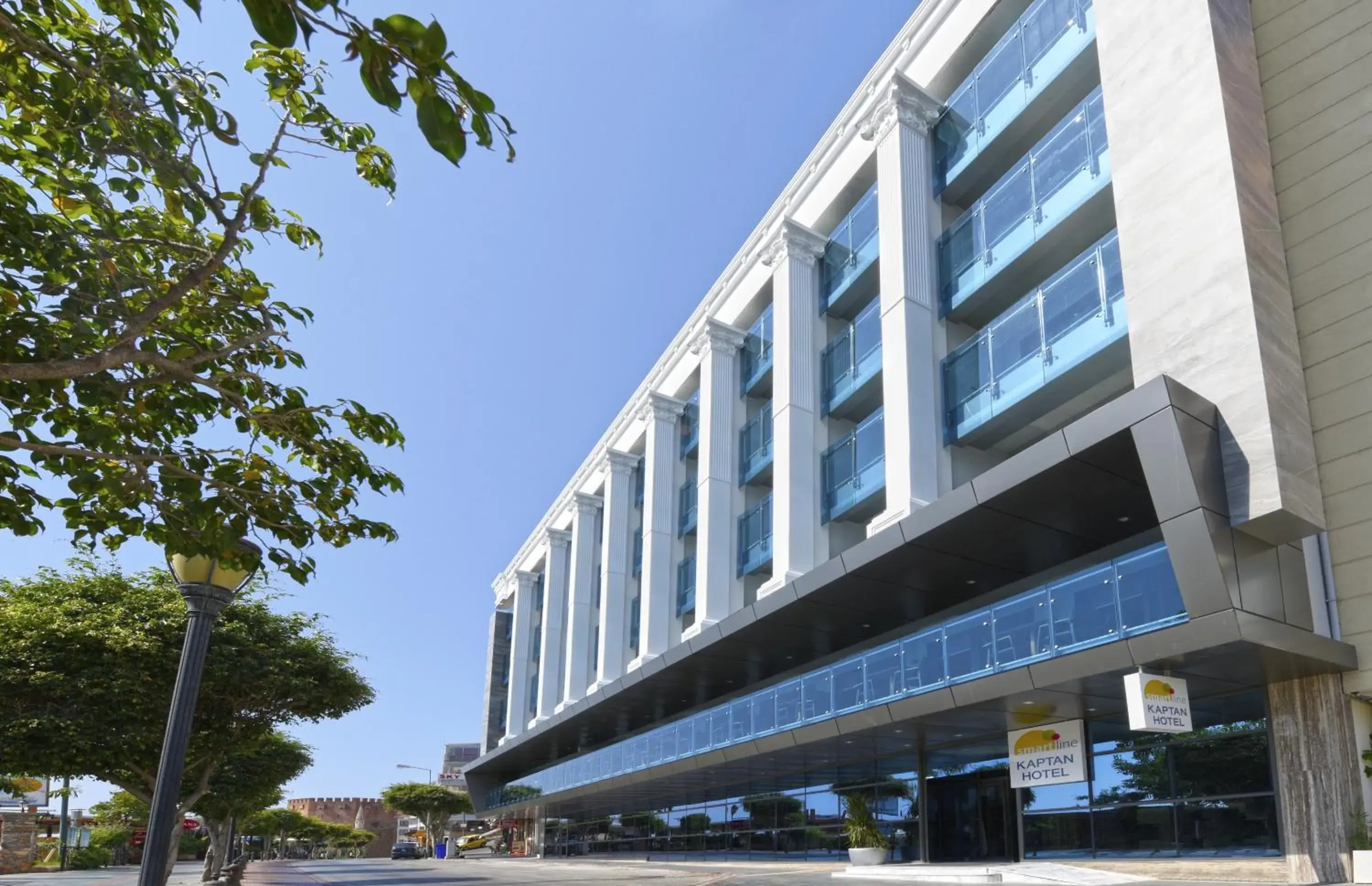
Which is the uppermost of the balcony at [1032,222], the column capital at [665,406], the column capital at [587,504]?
the column capital at [665,406]

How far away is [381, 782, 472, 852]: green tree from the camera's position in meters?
85.1

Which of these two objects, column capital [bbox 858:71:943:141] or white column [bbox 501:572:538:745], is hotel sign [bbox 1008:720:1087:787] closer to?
column capital [bbox 858:71:943:141]

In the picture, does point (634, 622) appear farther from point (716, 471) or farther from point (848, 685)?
point (848, 685)

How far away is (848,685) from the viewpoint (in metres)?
21.6

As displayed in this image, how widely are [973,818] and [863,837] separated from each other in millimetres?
3114

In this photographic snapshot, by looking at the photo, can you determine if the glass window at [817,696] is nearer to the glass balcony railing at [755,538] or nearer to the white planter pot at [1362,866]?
the glass balcony railing at [755,538]

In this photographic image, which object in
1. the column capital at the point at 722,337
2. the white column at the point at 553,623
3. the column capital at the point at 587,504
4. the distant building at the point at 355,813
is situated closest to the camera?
the column capital at the point at 722,337

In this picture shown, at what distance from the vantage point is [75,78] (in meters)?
6.51

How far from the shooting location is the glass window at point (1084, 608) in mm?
15648

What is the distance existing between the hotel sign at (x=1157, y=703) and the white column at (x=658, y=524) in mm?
23300

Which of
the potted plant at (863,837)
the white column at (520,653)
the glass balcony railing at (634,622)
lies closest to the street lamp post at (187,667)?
the potted plant at (863,837)

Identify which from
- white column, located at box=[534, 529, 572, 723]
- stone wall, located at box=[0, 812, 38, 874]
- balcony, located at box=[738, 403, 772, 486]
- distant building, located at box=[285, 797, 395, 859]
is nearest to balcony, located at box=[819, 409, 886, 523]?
balcony, located at box=[738, 403, 772, 486]

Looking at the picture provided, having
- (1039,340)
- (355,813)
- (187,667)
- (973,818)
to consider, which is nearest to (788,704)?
(973,818)

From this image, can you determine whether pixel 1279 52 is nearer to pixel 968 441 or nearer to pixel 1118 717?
pixel 968 441
